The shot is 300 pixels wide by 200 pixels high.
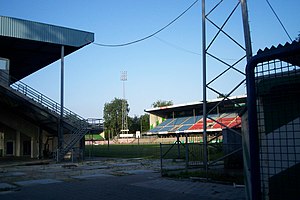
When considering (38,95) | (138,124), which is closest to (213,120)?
(38,95)

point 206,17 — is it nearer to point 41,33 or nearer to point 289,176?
point 289,176

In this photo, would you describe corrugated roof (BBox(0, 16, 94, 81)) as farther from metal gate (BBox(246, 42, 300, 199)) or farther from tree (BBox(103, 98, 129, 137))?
tree (BBox(103, 98, 129, 137))

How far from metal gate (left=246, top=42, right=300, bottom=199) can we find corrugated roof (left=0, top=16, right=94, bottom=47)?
944 inches

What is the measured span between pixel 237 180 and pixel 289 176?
794 centimetres

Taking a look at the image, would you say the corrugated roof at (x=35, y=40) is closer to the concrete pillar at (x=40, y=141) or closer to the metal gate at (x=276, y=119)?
the concrete pillar at (x=40, y=141)

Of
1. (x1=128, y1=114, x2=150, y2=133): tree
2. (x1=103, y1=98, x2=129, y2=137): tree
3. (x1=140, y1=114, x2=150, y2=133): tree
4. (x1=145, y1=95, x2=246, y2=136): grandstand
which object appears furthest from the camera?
(x1=103, y1=98, x2=129, y2=137): tree

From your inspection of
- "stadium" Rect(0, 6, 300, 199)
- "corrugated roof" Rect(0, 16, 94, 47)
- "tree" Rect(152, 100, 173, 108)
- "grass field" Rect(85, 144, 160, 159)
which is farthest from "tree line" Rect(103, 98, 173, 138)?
"corrugated roof" Rect(0, 16, 94, 47)

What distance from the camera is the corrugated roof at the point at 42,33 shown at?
2402 cm

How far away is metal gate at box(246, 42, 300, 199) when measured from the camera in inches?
122

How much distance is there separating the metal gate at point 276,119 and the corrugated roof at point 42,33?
78.7 feet

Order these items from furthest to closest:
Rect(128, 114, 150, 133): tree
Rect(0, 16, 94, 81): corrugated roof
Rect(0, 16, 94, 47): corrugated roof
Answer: Rect(128, 114, 150, 133): tree < Rect(0, 16, 94, 81): corrugated roof < Rect(0, 16, 94, 47): corrugated roof

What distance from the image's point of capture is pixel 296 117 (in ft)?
11.2

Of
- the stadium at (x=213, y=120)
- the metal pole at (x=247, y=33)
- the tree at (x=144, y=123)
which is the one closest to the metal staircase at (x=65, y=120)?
the stadium at (x=213, y=120)

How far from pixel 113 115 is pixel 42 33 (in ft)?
352
